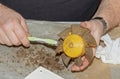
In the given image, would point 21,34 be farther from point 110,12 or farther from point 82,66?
point 110,12

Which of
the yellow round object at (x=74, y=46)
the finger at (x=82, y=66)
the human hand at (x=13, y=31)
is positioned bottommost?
the finger at (x=82, y=66)

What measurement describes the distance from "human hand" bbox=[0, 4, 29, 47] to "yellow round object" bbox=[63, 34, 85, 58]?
184 mm

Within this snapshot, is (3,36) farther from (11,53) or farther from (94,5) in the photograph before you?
(94,5)

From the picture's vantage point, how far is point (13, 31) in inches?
52.1

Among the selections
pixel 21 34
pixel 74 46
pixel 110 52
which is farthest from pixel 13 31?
pixel 110 52

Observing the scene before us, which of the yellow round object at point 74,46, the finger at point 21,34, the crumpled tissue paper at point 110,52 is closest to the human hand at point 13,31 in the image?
the finger at point 21,34

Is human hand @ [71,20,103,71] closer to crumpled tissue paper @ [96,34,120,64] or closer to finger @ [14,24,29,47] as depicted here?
crumpled tissue paper @ [96,34,120,64]

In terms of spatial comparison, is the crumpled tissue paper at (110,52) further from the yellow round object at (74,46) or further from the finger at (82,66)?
the yellow round object at (74,46)

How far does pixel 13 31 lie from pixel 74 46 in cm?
27

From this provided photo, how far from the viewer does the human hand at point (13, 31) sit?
4.32 ft

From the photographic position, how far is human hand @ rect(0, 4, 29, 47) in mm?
1317

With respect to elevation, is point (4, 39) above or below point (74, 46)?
below

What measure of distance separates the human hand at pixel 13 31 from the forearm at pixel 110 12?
1.25 ft

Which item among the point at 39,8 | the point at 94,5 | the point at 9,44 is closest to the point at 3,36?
the point at 9,44
